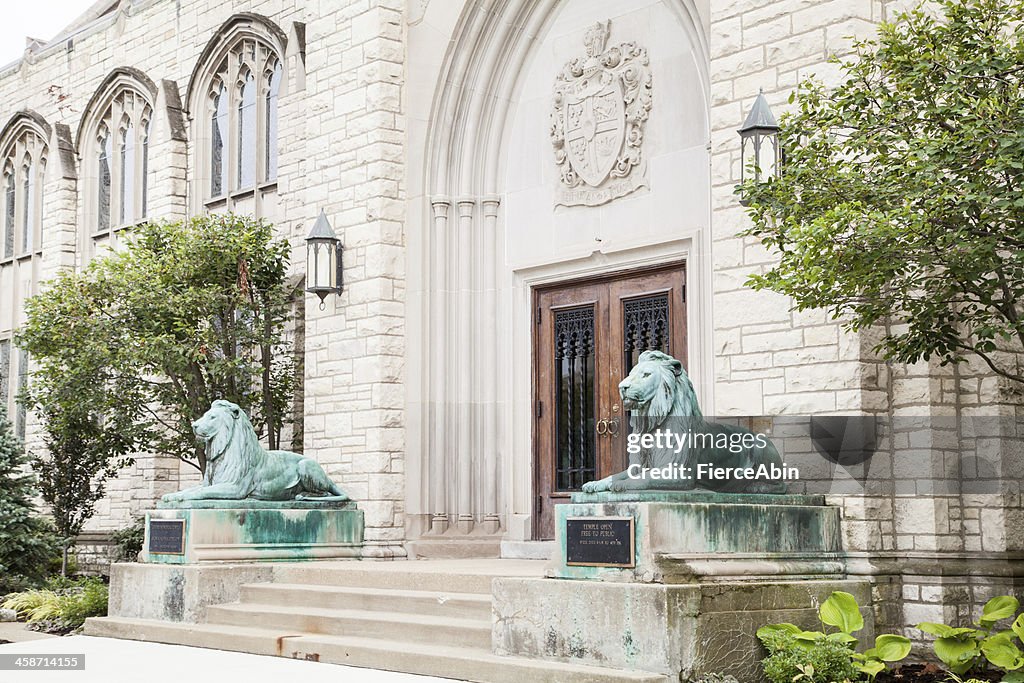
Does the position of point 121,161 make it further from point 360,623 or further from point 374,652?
point 374,652

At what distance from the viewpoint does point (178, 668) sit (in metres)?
9.59

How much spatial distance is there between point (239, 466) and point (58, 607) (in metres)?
3.31

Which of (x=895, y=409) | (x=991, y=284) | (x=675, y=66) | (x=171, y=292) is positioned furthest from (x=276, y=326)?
(x=991, y=284)

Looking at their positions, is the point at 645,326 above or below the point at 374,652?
above

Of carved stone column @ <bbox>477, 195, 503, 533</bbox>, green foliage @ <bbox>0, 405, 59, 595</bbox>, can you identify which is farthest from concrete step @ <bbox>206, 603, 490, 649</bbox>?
green foliage @ <bbox>0, 405, 59, 595</bbox>

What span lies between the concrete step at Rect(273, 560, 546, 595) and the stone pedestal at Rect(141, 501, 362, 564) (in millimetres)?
265

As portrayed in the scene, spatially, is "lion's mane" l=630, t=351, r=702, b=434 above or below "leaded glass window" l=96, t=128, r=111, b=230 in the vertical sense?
below

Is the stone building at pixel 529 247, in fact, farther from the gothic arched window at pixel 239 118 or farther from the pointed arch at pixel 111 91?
the pointed arch at pixel 111 91

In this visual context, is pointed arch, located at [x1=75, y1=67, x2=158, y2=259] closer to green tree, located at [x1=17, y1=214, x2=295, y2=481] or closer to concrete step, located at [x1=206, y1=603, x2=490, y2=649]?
green tree, located at [x1=17, y1=214, x2=295, y2=481]

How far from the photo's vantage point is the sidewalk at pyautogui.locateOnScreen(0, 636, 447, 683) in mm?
8969

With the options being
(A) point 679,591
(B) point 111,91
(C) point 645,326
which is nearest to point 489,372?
(C) point 645,326

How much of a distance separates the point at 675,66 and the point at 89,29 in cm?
1281

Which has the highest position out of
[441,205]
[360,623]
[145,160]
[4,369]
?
[145,160]

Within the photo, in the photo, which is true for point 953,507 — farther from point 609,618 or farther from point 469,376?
point 469,376
